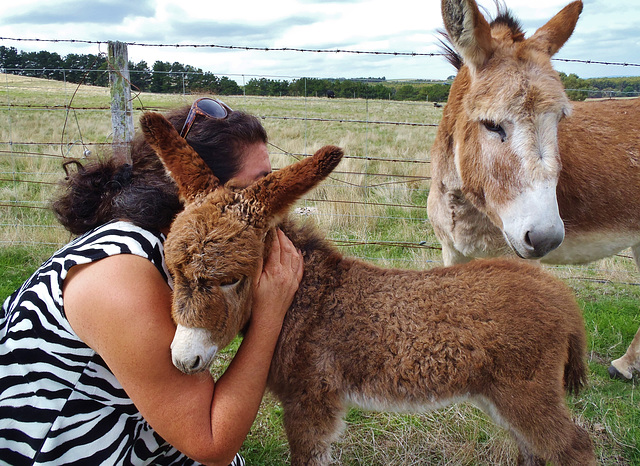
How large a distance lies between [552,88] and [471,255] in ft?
5.01

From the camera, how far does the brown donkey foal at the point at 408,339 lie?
2.26 m

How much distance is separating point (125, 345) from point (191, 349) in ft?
0.87

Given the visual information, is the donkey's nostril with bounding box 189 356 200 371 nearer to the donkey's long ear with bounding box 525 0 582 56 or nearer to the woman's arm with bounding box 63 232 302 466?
the woman's arm with bounding box 63 232 302 466

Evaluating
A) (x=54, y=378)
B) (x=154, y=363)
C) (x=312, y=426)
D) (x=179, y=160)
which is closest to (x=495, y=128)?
(x=179, y=160)

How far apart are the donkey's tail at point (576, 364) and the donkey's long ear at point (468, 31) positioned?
71.3 inches

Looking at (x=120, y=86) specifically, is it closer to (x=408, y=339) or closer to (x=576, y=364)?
(x=408, y=339)

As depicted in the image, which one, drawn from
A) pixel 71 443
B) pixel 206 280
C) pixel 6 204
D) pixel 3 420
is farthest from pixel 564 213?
pixel 6 204

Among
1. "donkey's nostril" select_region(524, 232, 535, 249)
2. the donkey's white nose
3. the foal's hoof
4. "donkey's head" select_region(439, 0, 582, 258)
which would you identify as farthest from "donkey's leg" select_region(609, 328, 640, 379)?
the donkey's white nose

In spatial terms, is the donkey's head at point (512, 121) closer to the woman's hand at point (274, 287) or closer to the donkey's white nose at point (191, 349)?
the woman's hand at point (274, 287)

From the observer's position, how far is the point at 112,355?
192 centimetres

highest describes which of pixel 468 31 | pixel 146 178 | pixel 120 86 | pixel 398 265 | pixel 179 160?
pixel 468 31

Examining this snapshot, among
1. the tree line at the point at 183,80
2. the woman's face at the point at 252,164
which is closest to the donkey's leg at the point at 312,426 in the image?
the woman's face at the point at 252,164

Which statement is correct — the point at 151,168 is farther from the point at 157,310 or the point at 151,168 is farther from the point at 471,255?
the point at 471,255

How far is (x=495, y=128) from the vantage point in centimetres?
296
